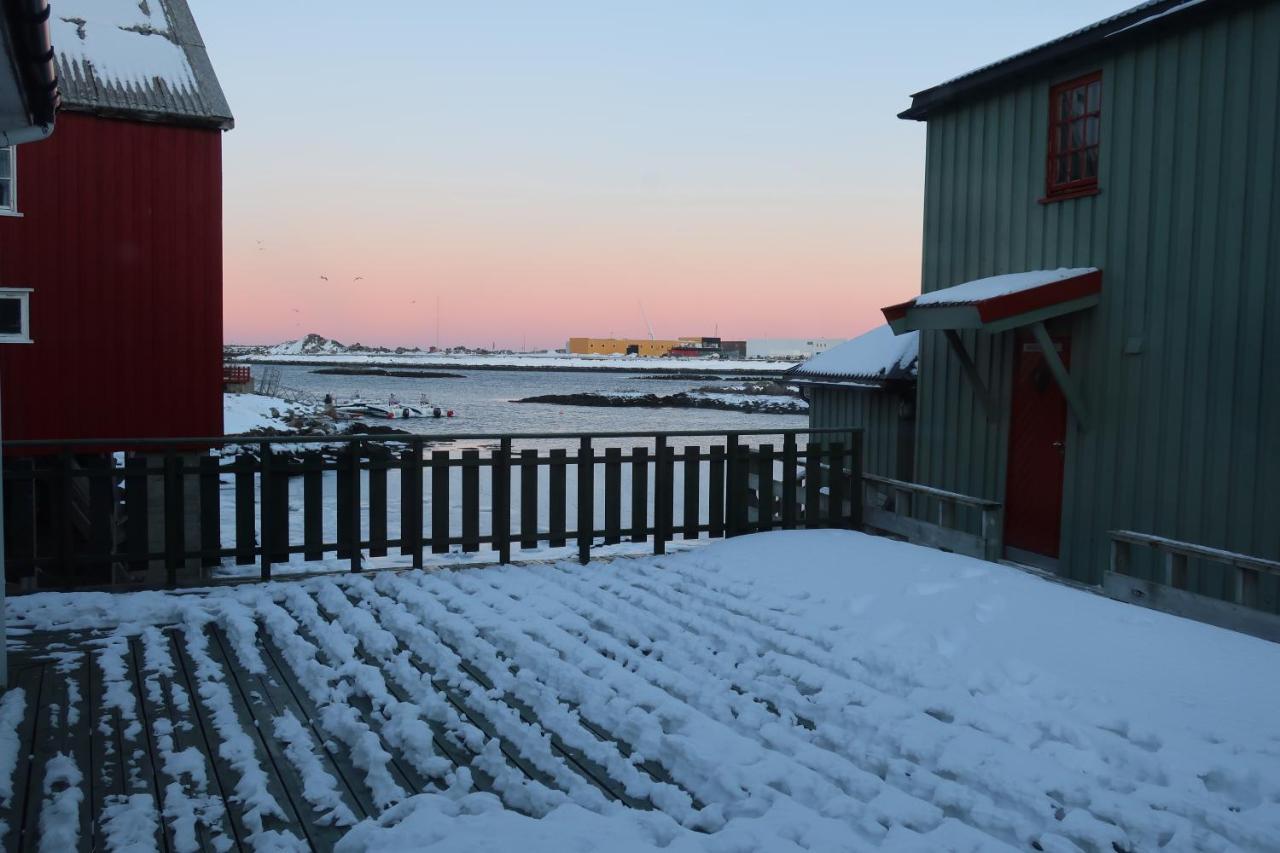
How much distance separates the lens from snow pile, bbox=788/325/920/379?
13.5 m

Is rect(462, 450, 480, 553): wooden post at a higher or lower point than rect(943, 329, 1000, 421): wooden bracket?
lower

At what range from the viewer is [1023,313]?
873cm

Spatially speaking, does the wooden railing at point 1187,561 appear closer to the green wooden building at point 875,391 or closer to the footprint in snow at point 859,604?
the footprint in snow at point 859,604

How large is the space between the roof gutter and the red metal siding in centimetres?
727

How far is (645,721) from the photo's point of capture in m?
4.50

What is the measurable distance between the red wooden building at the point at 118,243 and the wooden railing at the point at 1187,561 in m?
10.3

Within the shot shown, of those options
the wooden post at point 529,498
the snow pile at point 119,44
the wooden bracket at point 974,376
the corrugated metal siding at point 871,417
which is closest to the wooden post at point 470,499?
the wooden post at point 529,498

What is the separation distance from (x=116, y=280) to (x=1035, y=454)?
10.5m

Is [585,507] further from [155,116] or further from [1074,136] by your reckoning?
[155,116]

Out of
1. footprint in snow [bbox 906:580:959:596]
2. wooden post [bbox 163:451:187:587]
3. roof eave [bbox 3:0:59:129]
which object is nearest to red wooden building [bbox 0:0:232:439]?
wooden post [bbox 163:451:187:587]

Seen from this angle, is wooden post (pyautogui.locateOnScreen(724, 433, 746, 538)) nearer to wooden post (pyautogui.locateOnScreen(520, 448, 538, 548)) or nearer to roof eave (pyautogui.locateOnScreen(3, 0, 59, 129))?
wooden post (pyautogui.locateOnScreen(520, 448, 538, 548))

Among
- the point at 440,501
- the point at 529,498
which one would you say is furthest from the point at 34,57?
the point at 529,498

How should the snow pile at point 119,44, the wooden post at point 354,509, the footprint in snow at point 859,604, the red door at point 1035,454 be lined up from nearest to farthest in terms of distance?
the footprint in snow at point 859,604 → the wooden post at point 354,509 → the red door at point 1035,454 → the snow pile at point 119,44

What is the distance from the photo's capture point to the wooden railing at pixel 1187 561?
6.20 metres
